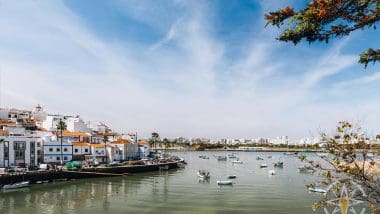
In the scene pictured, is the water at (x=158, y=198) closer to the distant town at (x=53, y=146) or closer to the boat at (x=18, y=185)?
the boat at (x=18, y=185)

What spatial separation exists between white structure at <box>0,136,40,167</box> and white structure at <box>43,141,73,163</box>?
11.0 feet

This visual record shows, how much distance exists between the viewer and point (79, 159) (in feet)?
277

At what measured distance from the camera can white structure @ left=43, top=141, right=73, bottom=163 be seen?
77.2 m

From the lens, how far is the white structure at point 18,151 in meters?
66.4

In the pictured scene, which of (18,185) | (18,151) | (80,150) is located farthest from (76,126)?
(18,185)

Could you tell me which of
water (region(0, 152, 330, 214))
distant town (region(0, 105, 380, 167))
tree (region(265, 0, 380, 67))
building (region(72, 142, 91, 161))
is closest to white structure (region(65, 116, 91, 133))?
distant town (region(0, 105, 380, 167))

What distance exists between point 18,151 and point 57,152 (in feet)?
35.8

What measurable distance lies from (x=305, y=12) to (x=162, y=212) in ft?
100

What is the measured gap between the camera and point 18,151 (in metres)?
69.3

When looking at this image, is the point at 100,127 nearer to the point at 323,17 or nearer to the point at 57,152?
the point at 57,152

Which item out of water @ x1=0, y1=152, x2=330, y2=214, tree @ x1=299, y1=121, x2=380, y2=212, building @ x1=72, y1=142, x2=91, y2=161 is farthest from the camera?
building @ x1=72, y1=142, x2=91, y2=161

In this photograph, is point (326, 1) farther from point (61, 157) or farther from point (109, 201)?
point (61, 157)

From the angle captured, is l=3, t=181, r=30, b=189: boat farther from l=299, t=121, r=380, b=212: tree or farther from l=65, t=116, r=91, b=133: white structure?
l=65, t=116, r=91, b=133: white structure

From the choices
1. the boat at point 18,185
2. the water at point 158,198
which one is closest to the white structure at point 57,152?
the water at point 158,198
